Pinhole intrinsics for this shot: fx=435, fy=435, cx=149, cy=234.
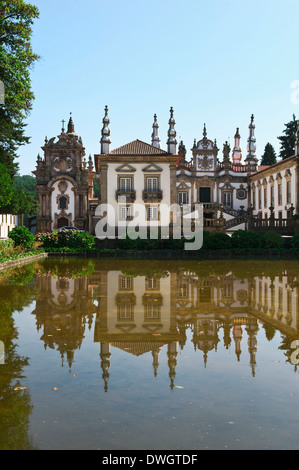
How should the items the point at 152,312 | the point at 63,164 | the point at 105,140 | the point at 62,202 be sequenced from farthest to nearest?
the point at 63,164
the point at 62,202
the point at 105,140
the point at 152,312

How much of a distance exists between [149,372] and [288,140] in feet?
186

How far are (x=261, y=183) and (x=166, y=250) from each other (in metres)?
21.8

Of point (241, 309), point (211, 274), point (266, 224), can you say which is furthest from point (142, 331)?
point (266, 224)

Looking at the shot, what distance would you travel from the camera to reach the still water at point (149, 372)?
364 centimetres

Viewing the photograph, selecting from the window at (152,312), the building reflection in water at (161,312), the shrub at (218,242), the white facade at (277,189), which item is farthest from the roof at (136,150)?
the window at (152,312)

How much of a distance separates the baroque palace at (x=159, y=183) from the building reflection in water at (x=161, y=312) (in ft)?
73.3

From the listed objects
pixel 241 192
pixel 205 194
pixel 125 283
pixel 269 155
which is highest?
pixel 269 155

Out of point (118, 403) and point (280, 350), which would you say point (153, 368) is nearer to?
point (118, 403)

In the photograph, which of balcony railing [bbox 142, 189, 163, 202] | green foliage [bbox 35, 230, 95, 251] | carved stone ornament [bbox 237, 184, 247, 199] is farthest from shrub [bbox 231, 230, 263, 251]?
carved stone ornament [bbox 237, 184, 247, 199]

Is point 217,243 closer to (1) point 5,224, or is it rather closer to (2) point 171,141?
(2) point 171,141

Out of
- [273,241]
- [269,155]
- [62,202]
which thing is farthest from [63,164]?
[269,155]

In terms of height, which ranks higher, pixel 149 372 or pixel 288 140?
pixel 288 140

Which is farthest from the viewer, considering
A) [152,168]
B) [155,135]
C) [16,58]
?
[155,135]

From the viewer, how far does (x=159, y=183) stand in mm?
36719
